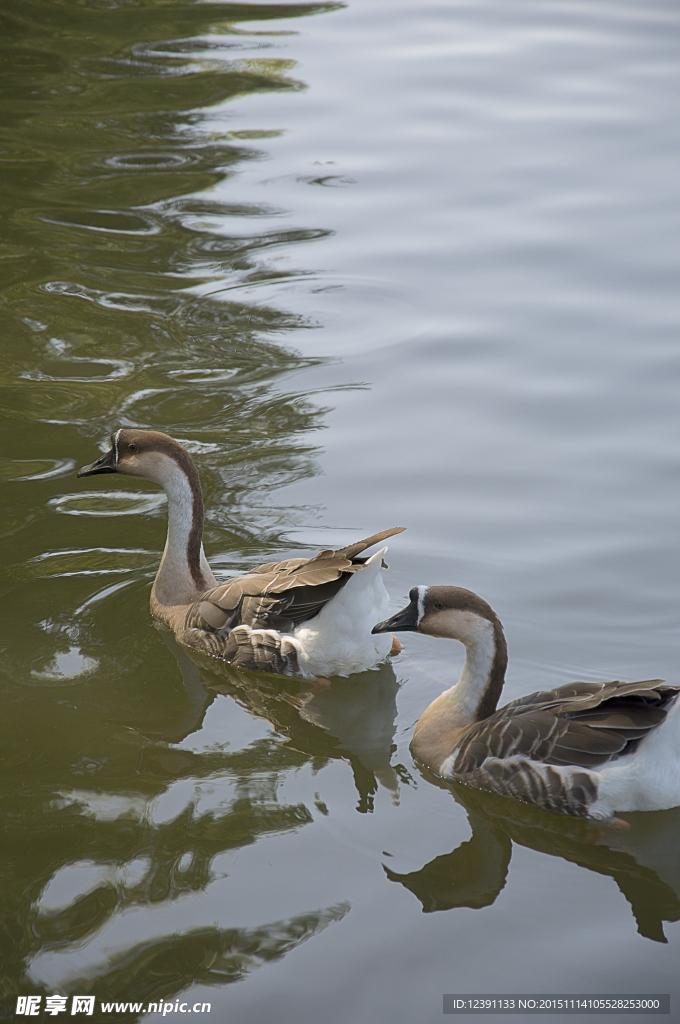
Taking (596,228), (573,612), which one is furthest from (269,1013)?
(596,228)

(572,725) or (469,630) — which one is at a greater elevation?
(469,630)

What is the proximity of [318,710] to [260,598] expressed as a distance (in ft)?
2.86

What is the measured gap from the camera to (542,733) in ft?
19.4

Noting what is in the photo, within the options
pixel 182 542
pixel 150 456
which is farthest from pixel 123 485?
pixel 182 542

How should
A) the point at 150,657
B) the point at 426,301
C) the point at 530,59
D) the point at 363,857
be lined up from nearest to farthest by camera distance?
the point at 363,857 → the point at 150,657 → the point at 426,301 → the point at 530,59

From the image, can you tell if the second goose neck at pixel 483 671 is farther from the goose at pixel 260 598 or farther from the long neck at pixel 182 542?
the long neck at pixel 182 542

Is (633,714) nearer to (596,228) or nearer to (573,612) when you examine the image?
(573,612)

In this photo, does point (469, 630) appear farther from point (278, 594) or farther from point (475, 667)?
point (278, 594)

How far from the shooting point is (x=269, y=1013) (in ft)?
15.7

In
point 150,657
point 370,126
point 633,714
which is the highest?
point 370,126

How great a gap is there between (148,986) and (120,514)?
479 cm

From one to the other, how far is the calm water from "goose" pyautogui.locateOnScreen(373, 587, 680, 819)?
0.65 feet

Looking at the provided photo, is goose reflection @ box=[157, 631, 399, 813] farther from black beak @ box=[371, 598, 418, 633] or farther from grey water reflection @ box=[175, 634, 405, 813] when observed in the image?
black beak @ box=[371, 598, 418, 633]

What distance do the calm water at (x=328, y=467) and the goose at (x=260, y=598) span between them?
0.25 metres
